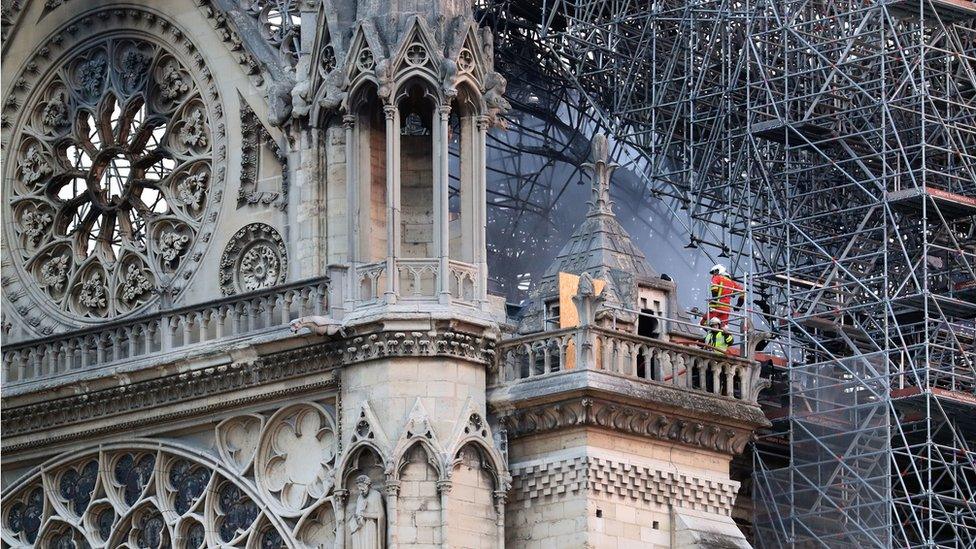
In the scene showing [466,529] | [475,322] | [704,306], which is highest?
[704,306]

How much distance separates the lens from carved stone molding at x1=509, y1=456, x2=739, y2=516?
39.9 meters

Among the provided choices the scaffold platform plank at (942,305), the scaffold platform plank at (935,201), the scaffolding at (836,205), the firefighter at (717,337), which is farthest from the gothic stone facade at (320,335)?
the scaffold platform plank at (935,201)

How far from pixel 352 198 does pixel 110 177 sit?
598 cm

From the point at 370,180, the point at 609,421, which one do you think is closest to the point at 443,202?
the point at 370,180

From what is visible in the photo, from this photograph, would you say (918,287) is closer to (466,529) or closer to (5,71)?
(466,529)

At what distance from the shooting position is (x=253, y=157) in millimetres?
42844

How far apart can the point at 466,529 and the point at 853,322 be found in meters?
7.75

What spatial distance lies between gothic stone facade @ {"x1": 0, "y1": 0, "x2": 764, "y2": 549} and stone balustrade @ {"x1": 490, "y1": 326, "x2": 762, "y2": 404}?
4 cm

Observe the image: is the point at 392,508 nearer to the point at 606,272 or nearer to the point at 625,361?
the point at 625,361

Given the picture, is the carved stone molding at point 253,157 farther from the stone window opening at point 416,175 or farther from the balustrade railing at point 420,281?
the balustrade railing at point 420,281

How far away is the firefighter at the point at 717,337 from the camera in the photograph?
42312 mm

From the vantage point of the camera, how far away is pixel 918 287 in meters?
43.8

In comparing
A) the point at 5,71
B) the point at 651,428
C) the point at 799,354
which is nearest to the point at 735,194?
the point at 799,354

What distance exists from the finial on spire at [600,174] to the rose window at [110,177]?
5.22 metres
